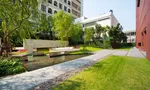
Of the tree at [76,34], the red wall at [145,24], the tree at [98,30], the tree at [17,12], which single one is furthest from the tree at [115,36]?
Result: the tree at [17,12]

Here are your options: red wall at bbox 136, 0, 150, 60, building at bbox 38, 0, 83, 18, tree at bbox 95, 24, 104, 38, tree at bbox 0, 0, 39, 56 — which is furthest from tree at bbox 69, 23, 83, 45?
tree at bbox 0, 0, 39, 56

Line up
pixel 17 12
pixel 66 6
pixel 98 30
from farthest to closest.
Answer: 1. pixel 66 6
2. pixel 98 30
3. pixel 17 12

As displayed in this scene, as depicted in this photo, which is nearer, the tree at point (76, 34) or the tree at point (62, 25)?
the tree at point (62, 25)

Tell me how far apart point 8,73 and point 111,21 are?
106 feet

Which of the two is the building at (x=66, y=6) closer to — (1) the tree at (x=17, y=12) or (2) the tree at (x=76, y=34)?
(2) the tree at (x=76, y=34)

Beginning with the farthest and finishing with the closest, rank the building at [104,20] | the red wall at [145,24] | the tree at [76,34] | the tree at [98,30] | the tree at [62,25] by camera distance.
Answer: the building at [104,20] < the tree at [98,30] < the tree at [76,34] < the tree at [62,25] < the red wall at [145,24]

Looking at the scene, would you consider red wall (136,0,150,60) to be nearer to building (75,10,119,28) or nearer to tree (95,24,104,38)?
tree (95,24,104,38)

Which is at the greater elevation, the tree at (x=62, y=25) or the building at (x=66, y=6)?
the building at (x=66, y=6)

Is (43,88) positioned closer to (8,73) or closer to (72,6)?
(8,73)

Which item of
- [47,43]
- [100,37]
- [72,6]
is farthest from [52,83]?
[72,6]

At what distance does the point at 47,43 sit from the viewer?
27109 millimetres

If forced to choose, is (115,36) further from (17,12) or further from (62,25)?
(17,12)

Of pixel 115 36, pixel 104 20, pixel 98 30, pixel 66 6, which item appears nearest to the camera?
pixel 115 36

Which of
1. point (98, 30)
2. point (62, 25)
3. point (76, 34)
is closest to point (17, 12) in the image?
point (62, 25)
